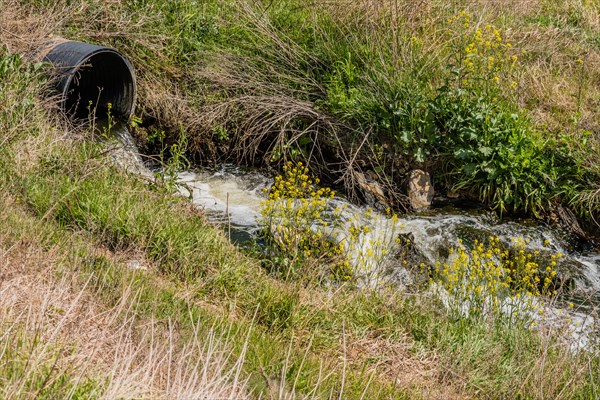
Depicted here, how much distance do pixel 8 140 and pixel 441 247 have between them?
15.3 ft

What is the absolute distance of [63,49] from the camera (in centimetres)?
858

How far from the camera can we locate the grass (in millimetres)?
3045

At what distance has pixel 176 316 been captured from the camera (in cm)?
425

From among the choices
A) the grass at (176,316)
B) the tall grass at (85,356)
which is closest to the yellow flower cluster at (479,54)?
the grass at (176,316)

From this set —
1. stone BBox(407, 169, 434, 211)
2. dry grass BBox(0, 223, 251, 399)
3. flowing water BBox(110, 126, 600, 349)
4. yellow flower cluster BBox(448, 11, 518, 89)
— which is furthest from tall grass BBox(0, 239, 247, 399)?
yellow flower cluster BBox(448, 11, 518, 89)

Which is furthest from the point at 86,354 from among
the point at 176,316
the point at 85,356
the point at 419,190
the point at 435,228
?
the point at 419,190

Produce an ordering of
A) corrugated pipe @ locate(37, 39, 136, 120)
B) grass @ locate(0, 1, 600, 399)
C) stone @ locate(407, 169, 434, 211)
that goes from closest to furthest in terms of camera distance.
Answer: grass @ locate(0, 1, 600, 399) < corrugated pipe @ locate(37, 39, 136, 120) < stone @ locate(407, 169, 434, 211)

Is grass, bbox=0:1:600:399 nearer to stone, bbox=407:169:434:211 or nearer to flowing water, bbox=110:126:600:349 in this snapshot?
flowing water, bbox=110:126:600:349

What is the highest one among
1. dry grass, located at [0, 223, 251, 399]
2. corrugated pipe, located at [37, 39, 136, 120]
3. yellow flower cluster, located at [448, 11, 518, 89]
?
yellow flower cluster, located at [448, 11, 518, 89]

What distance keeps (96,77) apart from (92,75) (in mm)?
65

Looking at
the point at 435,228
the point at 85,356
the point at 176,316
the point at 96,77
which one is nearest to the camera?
the point at 85,356

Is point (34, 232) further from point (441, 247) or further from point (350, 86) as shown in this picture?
point (350, 86)

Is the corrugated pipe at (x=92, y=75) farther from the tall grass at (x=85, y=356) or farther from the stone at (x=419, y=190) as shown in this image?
the tall grass at (x=85, y=356)

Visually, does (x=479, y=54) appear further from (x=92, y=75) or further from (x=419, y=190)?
(x=92, y=75)
